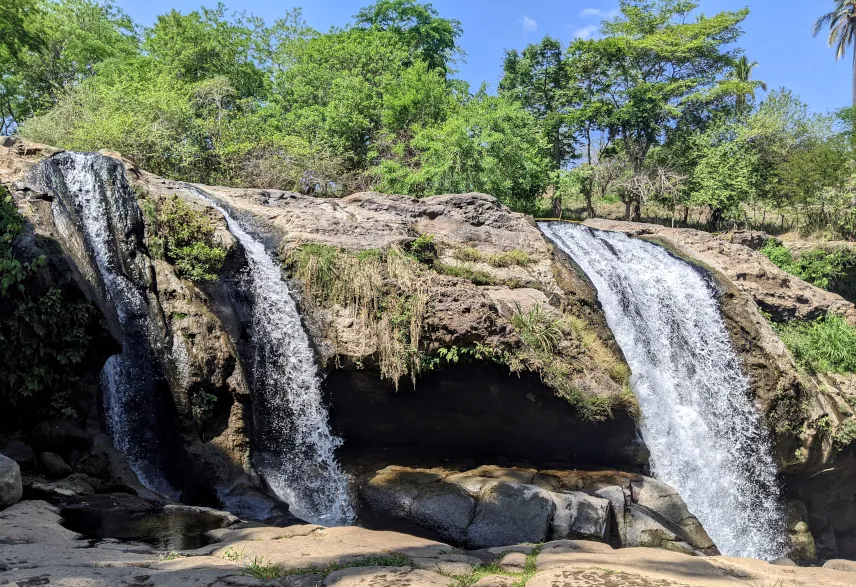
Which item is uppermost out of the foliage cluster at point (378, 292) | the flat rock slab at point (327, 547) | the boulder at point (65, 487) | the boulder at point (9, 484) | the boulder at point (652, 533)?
the foliage cluster at point (378, 292)

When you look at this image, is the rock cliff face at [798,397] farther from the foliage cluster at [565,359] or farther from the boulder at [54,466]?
the boulder at [54,466]

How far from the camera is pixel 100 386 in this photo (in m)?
9.13

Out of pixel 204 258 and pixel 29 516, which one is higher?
pixel 204 258

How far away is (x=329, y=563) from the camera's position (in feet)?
15.7

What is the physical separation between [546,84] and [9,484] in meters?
33.8

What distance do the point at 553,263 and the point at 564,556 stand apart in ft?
28.9

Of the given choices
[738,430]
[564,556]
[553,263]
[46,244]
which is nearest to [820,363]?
[738,430]

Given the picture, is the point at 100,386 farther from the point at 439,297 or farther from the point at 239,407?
the point at 439,297

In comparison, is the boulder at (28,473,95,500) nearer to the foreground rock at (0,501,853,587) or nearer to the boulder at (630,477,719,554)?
the foreground rock at (0,501,853,587)

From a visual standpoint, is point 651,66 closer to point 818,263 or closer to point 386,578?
point 818,263

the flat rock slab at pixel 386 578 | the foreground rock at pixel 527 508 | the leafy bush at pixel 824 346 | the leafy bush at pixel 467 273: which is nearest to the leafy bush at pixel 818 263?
the leafy bush at pixel 824 346

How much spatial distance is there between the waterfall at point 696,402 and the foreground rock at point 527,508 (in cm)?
212

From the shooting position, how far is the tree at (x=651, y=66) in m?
30.4

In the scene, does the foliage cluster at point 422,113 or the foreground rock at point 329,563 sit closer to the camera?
the foreground rock at point 329,563
